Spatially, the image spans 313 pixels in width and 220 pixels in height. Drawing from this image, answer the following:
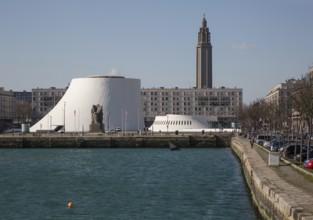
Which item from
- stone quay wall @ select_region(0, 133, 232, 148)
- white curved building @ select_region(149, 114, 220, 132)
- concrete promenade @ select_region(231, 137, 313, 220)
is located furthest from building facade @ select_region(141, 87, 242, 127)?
concrete promenade @ select_region(231, 137, 313, 220)

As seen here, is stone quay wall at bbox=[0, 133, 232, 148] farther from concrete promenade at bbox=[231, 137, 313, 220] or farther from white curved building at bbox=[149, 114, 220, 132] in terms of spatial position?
concrete promenade at bbox=[231, 137, 313, 220]

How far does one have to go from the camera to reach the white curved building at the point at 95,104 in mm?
132250

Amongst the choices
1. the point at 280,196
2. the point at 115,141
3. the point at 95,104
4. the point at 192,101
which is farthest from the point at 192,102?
the point at 280,196

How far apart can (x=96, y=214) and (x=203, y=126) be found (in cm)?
10807

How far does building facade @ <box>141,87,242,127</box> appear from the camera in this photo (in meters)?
187

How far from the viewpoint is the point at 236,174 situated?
50500 mm

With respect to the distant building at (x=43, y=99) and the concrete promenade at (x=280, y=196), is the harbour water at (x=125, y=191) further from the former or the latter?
the distant building at (x=43, y=99)

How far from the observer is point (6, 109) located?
180125 millimetres

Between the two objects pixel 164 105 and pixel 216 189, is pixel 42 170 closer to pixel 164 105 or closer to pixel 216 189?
pixel 216 189

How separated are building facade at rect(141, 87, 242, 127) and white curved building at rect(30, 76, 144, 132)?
50.9 m

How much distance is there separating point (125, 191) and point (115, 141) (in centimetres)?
5529

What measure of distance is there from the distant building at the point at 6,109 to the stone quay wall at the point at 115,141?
7201cm

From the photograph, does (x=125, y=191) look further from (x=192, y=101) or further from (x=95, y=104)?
(x=192, y=101)

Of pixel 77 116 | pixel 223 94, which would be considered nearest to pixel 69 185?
pixel 77 116
